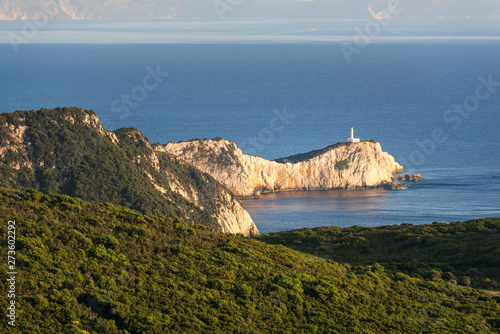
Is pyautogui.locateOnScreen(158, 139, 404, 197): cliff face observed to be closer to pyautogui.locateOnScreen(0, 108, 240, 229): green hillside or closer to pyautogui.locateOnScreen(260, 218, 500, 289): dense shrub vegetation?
pyautogui.locateOnScreen(0, 108, 240, 229): green hillside

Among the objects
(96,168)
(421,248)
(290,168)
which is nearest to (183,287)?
(421,248)

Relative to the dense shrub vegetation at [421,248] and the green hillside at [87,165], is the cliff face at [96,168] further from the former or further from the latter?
the dense shrub vegetation at [421,248]

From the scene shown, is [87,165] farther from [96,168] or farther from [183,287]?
[183,287]

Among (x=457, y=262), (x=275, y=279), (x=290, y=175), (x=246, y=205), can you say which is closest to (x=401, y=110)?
(x=290, y=175)

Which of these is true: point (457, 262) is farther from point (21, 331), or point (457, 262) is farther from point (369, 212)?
point (369, 212)

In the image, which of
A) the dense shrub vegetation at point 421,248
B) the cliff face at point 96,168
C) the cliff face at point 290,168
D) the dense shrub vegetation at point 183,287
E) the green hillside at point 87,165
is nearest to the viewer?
the dense shrub vegetation at point 183,287

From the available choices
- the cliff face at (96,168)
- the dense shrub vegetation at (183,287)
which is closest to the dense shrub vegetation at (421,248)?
the dense shrub vegetation at (183,287)
